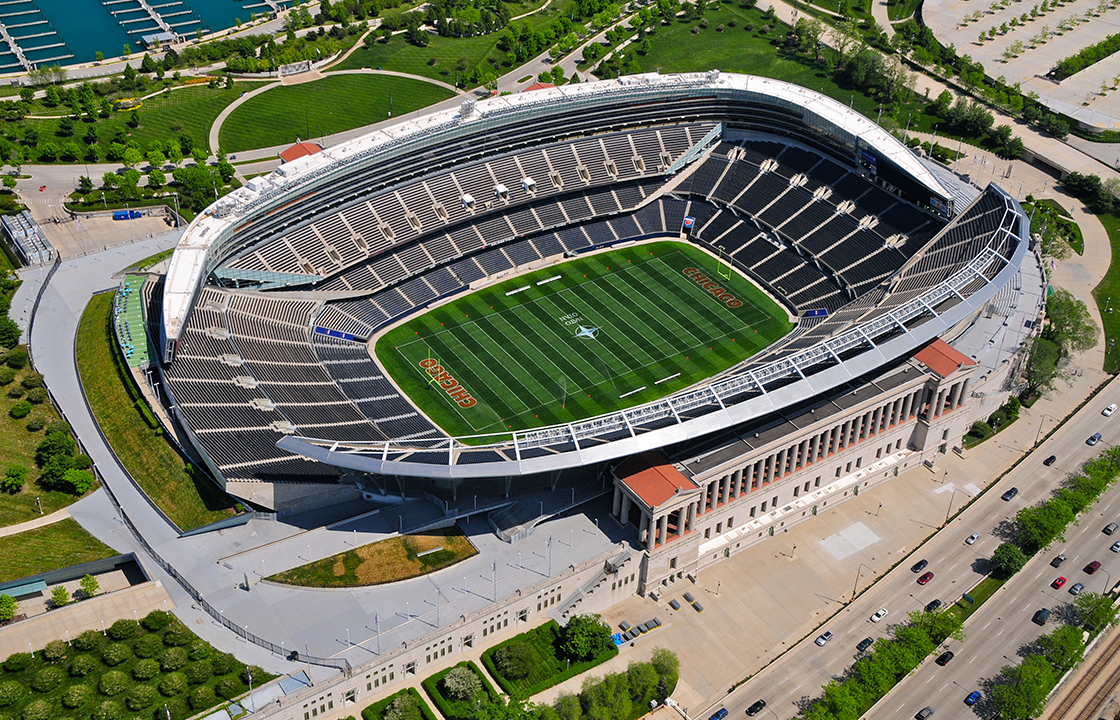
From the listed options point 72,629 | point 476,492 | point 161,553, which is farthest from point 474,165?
point 72,629

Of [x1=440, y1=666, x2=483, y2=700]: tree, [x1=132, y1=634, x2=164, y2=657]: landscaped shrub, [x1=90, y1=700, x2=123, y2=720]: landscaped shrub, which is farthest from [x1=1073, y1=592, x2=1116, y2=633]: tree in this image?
[x1=90, y1=700, x2=123, y2=720]: landscaped shrub

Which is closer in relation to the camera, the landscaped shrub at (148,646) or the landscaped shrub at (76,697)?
the landscaped shrub at (76,697)

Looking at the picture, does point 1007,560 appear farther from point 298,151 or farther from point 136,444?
point 298,151

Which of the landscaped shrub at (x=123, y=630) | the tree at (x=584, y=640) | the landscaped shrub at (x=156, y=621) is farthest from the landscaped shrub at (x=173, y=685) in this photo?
the tree at (x=584, y=640)

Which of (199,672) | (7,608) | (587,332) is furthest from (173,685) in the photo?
(587,332)

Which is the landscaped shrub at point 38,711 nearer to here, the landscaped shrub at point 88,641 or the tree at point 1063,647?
the landscaped shrub at point 88,641

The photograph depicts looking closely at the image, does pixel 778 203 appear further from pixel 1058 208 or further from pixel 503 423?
pixel 503 423

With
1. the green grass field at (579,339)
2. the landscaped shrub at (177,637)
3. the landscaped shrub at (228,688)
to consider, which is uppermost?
the green grass field at (579,339)

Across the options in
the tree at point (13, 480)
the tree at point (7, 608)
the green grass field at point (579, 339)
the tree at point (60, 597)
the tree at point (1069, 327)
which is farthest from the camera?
the tree at point (1069, 327)
